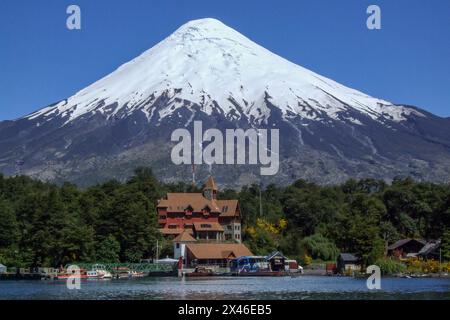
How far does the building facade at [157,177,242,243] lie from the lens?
63.2 m

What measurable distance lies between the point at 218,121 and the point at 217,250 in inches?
3629

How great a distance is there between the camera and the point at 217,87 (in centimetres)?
16625

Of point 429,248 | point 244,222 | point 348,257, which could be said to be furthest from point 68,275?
point 244,222

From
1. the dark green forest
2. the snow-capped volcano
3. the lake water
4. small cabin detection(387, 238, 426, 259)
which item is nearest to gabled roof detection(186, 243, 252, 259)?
the dark green forest

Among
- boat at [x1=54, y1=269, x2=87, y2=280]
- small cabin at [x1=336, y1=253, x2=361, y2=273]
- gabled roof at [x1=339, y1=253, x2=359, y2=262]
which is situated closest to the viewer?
boat at [x1=54, y1=269, x2=87, y2=280]

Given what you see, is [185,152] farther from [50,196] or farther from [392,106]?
[50,196]

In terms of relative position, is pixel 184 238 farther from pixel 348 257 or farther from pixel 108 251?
pixel 348 257

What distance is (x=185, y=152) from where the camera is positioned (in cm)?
13188

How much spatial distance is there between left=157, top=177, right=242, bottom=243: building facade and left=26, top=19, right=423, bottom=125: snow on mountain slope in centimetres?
8591

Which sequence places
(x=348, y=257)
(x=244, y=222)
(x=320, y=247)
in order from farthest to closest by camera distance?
(x=244, y=222), (x=320, y=247), (x=348, y=257)

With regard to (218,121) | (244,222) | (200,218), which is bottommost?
(244,222)

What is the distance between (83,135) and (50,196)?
346 feet

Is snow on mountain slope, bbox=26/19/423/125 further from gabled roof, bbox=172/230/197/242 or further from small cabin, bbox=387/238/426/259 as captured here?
small cabin, bbox=387/238/426/259
